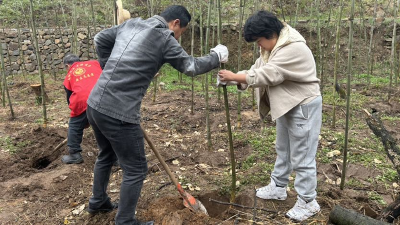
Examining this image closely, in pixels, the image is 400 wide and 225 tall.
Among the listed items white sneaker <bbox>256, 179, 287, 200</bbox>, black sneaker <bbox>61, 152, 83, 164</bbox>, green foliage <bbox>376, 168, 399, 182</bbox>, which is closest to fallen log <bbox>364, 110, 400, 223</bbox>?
white sneaker <bbox>256, 179, 287, 200</bbox>

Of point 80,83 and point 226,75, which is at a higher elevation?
point 226,75

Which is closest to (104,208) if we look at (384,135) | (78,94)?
(78,94)

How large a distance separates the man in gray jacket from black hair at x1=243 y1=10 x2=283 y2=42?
24 centimetres

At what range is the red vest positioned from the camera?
402 cm

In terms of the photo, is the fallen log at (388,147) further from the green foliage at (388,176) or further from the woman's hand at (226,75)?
the woman's hand at (226,75)

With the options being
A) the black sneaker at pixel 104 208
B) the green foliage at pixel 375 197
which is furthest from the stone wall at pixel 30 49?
the green foliage at pixel 375 197

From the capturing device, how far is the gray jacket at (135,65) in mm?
2277

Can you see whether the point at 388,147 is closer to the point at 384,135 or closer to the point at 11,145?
the point at 384,135

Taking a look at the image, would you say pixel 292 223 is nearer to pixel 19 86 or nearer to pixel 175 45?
pixel 175 45

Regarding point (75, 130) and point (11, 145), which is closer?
point (75, 130)

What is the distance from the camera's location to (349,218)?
8.01 ft

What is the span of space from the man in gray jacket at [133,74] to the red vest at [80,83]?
1.66m

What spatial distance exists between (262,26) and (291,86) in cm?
51

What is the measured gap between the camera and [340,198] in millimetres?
3131
